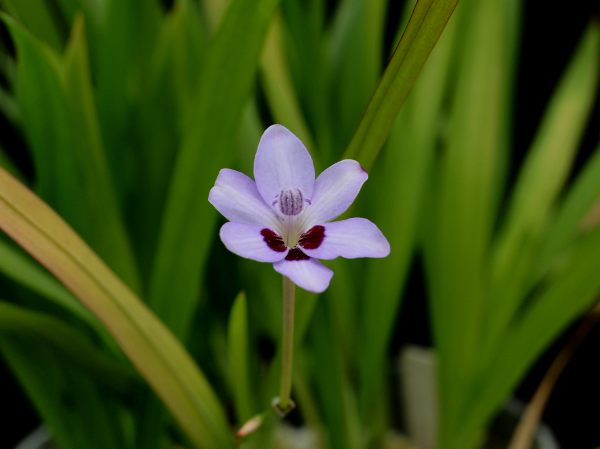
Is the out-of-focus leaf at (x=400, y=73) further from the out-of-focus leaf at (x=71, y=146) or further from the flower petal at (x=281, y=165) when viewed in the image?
the out-of-focus leaf at (x=71, y=146)

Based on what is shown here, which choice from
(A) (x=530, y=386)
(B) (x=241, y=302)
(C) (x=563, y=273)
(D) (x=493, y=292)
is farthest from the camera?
(A) (x=530, y=386)

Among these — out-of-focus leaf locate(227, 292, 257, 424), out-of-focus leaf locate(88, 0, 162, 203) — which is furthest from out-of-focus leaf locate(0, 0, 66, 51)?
out-of-focus leaf locate(227, 292, 257, 424)

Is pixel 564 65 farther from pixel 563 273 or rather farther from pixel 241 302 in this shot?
pixel 241 302

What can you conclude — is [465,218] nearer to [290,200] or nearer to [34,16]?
[290,200]

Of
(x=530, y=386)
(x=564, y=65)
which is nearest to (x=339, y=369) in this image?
(x=530, y=386)

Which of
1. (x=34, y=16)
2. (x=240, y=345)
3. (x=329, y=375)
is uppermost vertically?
(x=34, y=16)

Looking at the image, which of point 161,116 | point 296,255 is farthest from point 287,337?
point 161,116

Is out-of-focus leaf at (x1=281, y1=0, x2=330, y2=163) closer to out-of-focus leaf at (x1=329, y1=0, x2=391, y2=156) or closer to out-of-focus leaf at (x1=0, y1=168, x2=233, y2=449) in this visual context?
out-of-focus leaf at (x1=329, y1=0, x2=391, y2=156)
